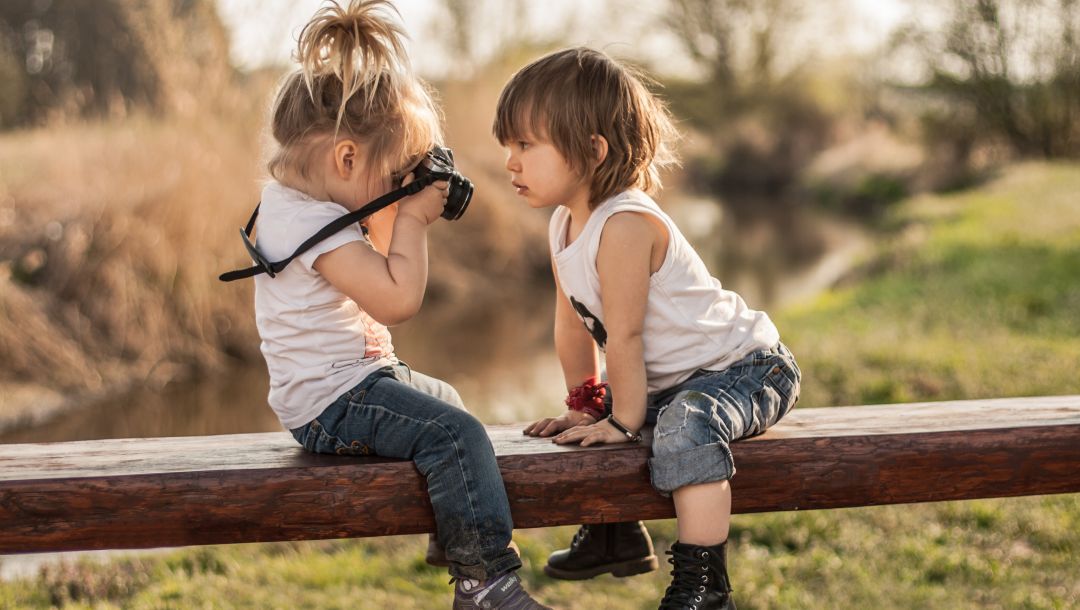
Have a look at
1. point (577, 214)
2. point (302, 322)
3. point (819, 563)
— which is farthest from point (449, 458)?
point (819, 563)

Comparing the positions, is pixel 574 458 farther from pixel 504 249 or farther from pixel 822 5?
pixel 822 5

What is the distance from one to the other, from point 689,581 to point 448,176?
100 cm

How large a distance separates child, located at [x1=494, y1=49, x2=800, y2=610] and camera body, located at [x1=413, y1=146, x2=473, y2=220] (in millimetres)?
118

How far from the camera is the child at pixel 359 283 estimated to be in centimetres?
210

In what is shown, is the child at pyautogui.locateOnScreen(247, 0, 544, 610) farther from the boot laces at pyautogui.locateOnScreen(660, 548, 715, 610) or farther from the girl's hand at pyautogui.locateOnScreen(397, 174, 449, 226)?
the boot laces at pyautogui.locateOnScreen(660, 548, 715, 610)

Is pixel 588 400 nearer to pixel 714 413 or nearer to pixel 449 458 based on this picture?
pixel 714 413

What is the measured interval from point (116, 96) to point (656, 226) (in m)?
6.82

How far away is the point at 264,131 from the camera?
2398mm

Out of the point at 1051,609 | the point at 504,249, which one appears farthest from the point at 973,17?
the point at 1051,609

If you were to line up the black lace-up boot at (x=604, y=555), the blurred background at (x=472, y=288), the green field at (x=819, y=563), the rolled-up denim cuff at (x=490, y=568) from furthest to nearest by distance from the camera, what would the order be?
1. the blurred background at (x=472, y=288)
2. the green field at (x=819, y=563)
3. the black lace-up boot at (x=604, y=555)
4. the rolled-up denim cuff at (x=490, y=568)

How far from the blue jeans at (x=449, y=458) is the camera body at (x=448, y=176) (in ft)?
1.39

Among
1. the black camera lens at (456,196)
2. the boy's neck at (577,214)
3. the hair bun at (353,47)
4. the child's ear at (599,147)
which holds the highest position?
the hair bun at (353,47)

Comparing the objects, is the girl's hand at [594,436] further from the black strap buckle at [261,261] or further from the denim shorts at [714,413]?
the black strap buckle at [261,261]

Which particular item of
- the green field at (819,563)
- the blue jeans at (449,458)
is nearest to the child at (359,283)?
the blue jeans at (449,458)
